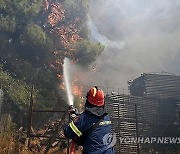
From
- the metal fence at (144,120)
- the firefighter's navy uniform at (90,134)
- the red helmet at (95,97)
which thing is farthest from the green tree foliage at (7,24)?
the firefighter's navy uniform at (90,134)

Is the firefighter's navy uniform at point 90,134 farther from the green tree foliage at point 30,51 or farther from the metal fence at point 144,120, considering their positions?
the green tree foliage at point 30,51

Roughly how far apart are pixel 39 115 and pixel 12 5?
7.88 m

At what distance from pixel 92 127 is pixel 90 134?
0.08 m

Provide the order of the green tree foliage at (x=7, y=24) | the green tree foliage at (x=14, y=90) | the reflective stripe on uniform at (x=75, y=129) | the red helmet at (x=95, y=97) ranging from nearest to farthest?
1. the reflective stripe on uniform at (x=75, y=129)
2. the red helmet at (x=95, y=97)
3. the green tree foliage at (x=14, y=90)
4. the green tree foliage at (x=7, y=24)

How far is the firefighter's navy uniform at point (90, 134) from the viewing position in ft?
9.38

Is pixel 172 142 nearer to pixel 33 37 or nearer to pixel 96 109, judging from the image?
pixel 33 37

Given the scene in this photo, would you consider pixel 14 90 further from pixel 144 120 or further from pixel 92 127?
pixel 92 127

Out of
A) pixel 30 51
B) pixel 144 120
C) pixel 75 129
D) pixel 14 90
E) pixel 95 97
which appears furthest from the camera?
pixel 30 51

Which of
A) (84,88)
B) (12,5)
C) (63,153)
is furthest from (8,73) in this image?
(63,153)

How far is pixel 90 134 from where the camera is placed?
115 inches

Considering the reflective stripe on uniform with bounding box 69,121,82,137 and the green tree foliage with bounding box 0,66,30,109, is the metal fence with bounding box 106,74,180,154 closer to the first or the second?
the green tree foliage with bounding box 0,66,30,109

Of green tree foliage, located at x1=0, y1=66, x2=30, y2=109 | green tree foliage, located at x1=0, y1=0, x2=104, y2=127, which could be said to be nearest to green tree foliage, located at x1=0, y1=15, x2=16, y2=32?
green tree foliage, located at x1=0, y1=0, x2=104, y2=127

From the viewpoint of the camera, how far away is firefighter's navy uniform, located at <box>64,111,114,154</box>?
286cm

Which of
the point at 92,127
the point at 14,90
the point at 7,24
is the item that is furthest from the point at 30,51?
the point at 92,127
